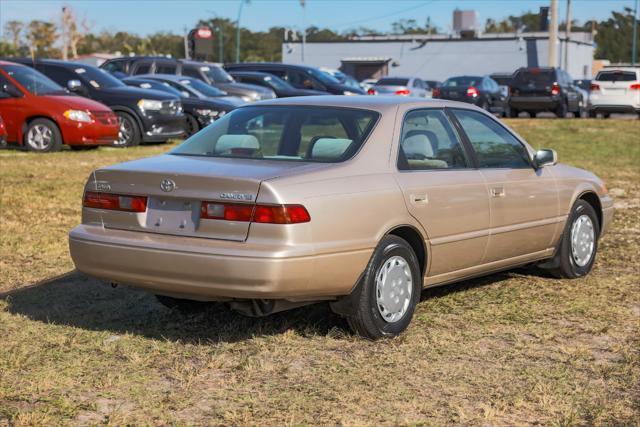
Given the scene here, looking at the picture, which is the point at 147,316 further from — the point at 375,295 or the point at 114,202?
the point at 375,295

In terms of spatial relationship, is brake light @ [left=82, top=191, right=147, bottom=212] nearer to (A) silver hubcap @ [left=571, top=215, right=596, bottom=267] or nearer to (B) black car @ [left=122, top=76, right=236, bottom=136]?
(A) silver hubcap @ [left=571, top=215, right=596, bottom=267]

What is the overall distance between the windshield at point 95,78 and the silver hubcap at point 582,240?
1286cm

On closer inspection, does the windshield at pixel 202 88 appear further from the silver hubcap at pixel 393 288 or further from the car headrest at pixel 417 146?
the silver hubcap at pixel 393 288

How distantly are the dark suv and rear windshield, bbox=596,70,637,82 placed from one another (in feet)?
39.2

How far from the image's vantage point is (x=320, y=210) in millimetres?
5457

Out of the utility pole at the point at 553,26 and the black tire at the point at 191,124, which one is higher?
the utility pole at the point at 553,26

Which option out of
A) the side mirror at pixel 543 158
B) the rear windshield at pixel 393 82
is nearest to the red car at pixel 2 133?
the side mirror at pixel 543 158

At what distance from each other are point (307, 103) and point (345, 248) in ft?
4.45

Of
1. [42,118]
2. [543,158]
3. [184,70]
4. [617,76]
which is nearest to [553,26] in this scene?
[617,76]

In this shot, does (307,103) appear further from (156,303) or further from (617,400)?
(617,400)

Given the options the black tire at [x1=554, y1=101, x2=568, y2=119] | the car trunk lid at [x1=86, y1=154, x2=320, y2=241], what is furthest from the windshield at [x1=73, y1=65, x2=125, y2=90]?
the black tire at [x1=554, y1=101, x2=568, y2=119]

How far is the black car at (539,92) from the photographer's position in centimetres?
3141

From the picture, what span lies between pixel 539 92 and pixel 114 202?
88.7 feet

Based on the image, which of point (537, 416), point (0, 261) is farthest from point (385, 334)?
point (0, 261)
